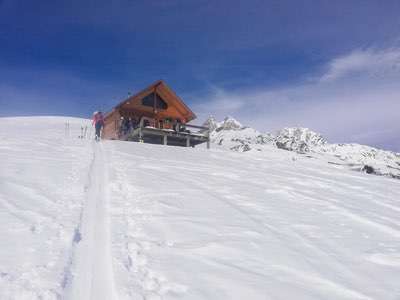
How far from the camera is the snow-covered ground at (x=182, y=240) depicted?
3.46 metres

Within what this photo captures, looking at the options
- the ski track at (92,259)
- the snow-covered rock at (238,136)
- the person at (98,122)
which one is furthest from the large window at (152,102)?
the snow-covered rock at (238,136)

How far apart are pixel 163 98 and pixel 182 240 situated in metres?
26.4

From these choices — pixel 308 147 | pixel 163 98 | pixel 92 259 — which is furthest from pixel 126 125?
pixel 308 147

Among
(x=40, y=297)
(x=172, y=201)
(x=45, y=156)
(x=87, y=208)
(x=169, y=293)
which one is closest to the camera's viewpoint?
(x=40, y=297)

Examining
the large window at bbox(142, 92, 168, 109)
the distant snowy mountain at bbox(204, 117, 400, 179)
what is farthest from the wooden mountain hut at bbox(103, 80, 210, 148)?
the distant snowy mountain at bbox(204, 117, 400, 179)

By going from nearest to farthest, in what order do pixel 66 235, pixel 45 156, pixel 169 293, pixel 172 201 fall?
pixel 169 293 < pixel 66 235 < pixel 172 201 < pixel 45 156

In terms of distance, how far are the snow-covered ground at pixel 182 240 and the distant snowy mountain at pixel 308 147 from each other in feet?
47.7

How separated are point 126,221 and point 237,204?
A: 2.49m

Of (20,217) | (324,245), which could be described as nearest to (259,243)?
(324,245)

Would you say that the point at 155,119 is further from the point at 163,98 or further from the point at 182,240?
the point at 182,240

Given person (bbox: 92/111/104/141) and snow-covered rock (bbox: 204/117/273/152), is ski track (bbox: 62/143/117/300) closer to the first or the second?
person (bbox: 92/111/104/141)

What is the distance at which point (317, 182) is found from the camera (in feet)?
36.9

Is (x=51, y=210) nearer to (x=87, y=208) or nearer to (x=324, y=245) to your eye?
(x=87, y=208)

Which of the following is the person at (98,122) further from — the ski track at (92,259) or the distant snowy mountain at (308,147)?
the ski track at (92,259)
